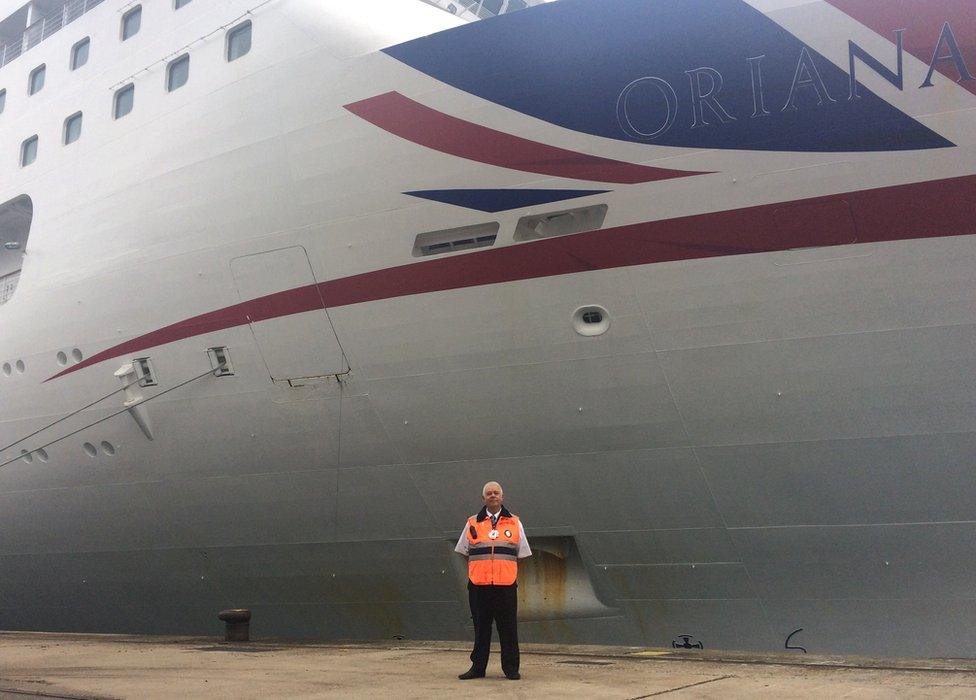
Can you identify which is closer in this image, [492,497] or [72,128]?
[492,497]

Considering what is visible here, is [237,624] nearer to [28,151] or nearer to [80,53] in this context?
[28,151]

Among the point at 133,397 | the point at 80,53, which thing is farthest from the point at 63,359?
the point at 80,53

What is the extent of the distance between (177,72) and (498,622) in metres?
7.09

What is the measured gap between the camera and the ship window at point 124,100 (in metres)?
10.5

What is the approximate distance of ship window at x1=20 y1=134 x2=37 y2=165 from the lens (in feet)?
39.5

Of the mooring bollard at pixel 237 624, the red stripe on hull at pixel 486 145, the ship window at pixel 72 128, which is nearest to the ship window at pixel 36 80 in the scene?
the ship window at pixel 72 128

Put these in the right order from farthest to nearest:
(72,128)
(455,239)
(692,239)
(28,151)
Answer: (28,151)
(72,128)
(455,239)
(692,239)

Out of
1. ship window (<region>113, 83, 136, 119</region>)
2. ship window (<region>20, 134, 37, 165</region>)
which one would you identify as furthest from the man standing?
ship window (<region>20, 134, 37, 165</region>)

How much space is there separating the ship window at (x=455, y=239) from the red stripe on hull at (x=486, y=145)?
545 millimetres

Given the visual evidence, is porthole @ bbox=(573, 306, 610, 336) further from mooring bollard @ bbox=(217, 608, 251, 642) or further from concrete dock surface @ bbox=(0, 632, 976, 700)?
mooring bollard @ bbox=(217, 608, 251, 642)

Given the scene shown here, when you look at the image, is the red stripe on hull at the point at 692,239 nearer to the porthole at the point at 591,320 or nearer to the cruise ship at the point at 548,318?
the cruise ship at the point at 548,318

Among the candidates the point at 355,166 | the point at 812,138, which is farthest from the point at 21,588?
the point at 812,138

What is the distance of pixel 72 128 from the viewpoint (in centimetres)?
1137

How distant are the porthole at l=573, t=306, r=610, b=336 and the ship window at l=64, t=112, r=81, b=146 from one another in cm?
701
